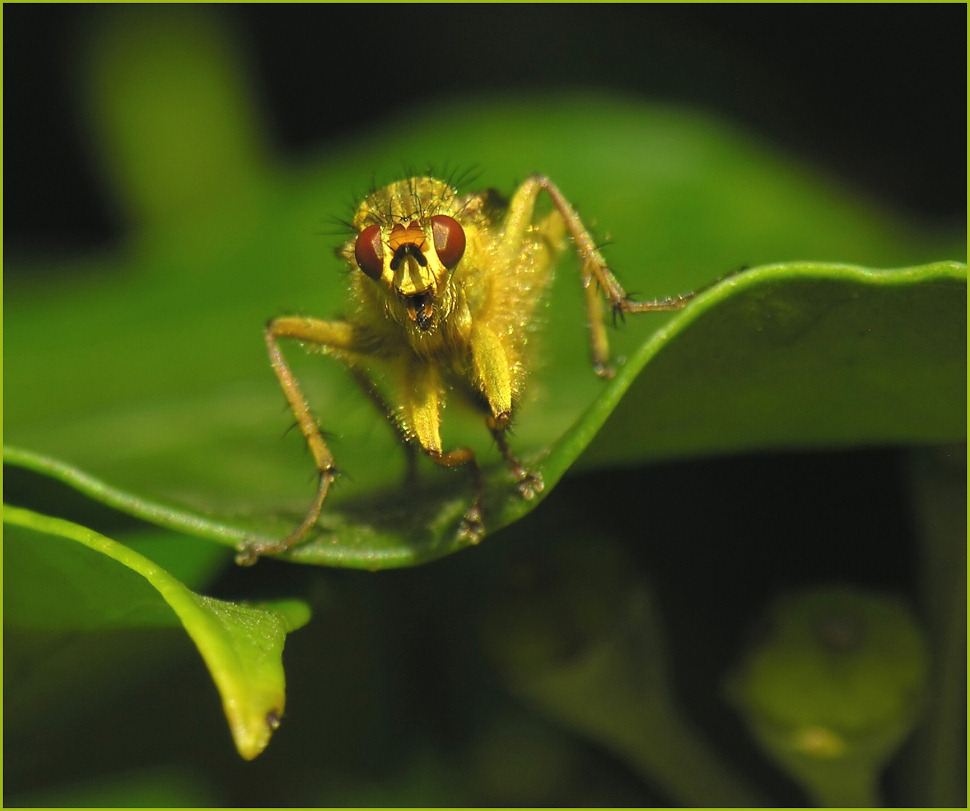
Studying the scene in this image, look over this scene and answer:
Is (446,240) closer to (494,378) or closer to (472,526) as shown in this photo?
(494,378)

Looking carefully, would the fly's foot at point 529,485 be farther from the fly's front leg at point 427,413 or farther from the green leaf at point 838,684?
the green leaf at point 838,684

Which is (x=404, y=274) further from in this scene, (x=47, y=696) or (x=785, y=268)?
(x=47, y=696)

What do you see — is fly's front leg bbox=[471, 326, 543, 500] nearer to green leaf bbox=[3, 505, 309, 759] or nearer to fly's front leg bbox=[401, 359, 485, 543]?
fly's front leg bbox=[401, 359, 485, 543]

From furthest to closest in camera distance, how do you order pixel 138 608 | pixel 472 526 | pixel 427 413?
1. pixel 427 413
2. pixel 472 526
3. pixel 138 608

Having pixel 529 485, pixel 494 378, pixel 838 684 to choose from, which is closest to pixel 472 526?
pixel 529 485

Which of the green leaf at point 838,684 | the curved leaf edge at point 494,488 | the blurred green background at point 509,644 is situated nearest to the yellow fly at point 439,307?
the curved leaf edge at point 494,488

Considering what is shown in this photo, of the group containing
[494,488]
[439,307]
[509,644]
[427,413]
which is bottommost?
[509,644]

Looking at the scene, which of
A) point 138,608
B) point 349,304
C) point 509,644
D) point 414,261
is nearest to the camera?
point 138,608

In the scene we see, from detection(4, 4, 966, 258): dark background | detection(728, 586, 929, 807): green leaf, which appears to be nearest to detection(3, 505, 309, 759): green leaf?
detection(728, 586, 929, 807): green leaf
